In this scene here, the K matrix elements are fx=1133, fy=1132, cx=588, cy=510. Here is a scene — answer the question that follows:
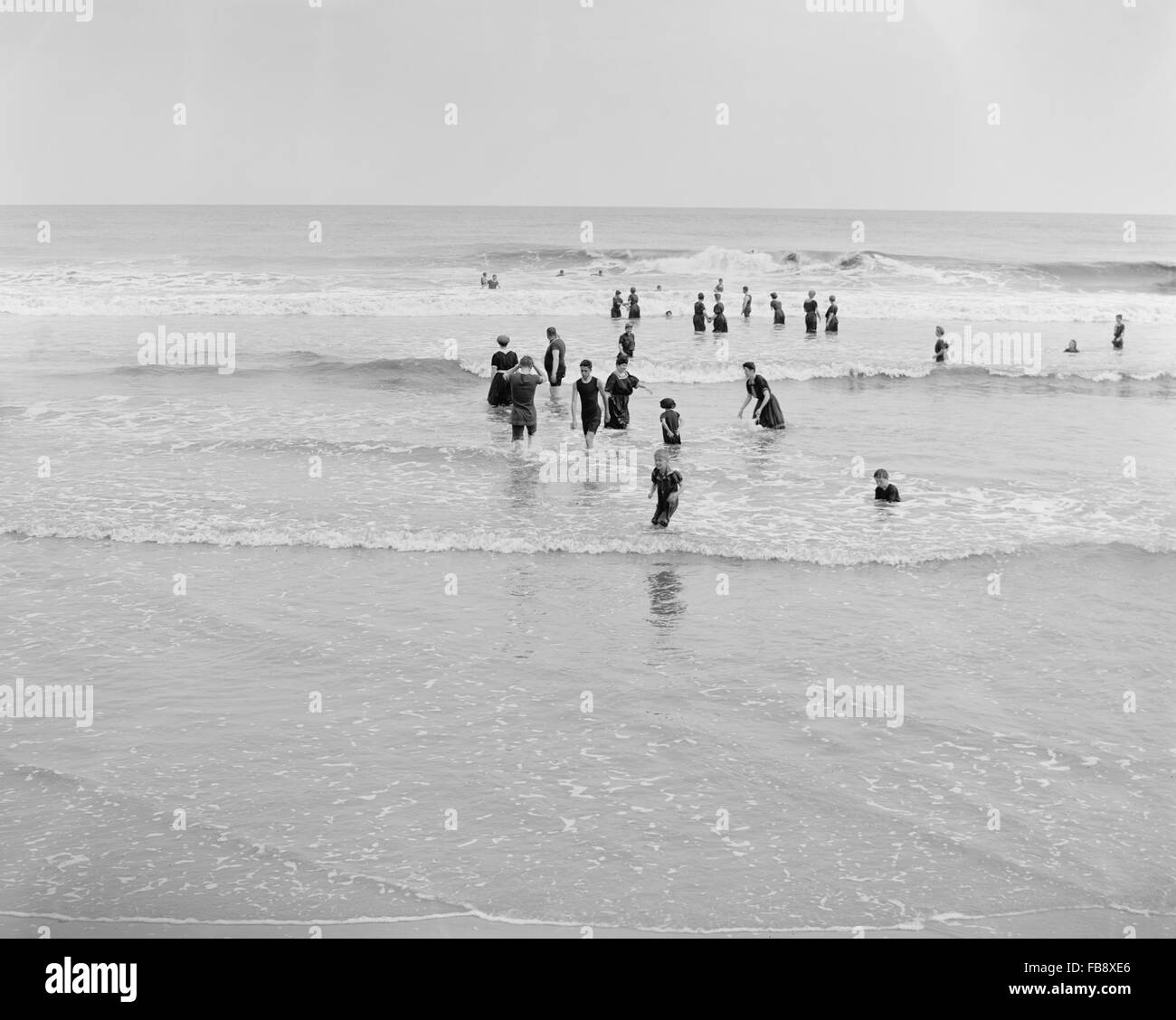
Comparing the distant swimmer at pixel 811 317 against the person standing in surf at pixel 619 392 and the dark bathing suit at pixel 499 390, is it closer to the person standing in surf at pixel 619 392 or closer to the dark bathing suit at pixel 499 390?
the dark bathing suit at pixel 499 390

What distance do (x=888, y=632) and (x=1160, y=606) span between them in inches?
127

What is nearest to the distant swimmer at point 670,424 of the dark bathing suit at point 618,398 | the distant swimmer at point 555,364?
the dark bathing suit at point 618,398

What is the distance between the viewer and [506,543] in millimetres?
14352

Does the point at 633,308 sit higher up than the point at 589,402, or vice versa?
the point at 633,308

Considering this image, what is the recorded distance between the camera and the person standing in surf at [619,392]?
2016 cm

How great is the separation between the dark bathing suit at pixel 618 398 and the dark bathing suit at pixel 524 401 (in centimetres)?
156

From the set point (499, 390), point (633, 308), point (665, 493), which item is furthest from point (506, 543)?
point (633, 308)

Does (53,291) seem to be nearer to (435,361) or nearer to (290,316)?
(290,316)

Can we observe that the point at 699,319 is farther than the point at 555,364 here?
Yes

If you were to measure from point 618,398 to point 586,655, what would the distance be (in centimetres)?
1039

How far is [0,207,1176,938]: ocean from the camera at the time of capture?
23.1ft

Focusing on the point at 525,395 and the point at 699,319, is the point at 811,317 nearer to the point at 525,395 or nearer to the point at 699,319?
the point at 699,319

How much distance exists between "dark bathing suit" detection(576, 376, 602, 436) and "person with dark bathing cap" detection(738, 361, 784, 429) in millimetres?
3298

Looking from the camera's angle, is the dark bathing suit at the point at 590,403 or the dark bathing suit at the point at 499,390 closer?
the dark bathing suit at the point at 590,403
